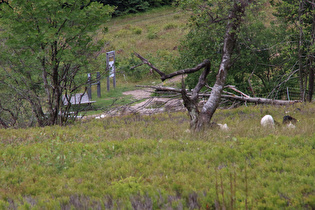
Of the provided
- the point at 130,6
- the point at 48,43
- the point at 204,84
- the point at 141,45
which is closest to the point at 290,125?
the point at 204,84

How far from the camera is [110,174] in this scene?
18.4ft

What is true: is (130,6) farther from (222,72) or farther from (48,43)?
(222,72)

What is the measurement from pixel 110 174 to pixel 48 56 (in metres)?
6.95

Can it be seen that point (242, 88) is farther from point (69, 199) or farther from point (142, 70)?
point (69, 199)

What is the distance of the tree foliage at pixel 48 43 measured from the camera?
34.6 feet

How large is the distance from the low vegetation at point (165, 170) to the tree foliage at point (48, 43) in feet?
11.0

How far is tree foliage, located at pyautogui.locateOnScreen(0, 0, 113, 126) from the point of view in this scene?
415 inches

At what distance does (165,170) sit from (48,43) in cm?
742

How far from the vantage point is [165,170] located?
562cm

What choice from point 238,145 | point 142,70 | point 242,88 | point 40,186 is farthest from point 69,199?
point 142,70

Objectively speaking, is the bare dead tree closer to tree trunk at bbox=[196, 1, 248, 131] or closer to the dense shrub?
tree trunk at bbox=[196, 1, 248, 131]

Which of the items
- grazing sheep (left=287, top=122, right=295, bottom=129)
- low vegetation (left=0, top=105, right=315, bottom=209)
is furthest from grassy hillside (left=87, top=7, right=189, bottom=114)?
low vegetation (left=0, top=105, right=315, bottom=209)

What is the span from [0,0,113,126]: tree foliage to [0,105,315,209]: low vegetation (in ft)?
11.0

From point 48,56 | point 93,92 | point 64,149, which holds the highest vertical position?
point 48,56
